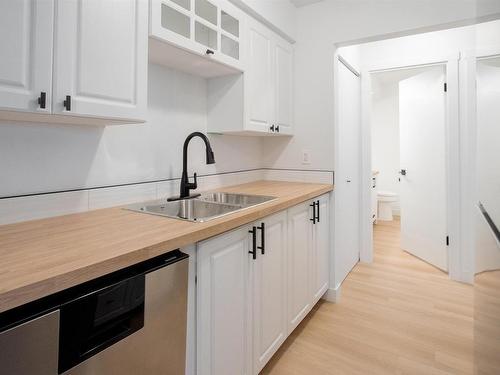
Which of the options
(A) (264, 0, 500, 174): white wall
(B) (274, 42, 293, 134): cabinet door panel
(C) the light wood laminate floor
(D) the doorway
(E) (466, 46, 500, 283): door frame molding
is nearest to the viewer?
(C) the light wood laminate floor

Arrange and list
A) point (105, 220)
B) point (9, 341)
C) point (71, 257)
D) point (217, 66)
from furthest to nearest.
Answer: point (217, 66) < point (105, 220) < point (71, 257) < point (9, 341)

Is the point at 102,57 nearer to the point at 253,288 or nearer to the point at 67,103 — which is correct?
the point at 67,103

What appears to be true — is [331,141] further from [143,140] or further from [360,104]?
[143,140]

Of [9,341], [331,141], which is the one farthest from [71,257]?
[331,141]

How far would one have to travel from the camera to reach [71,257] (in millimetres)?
775

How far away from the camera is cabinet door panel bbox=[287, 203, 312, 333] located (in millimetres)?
1776

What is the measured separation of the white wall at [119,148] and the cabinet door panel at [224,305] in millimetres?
713

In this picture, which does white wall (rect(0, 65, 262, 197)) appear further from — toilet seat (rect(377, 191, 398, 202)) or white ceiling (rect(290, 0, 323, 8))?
toilet seat (rect(377, 191, 398, 202))

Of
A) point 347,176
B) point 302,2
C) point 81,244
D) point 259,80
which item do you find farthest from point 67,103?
point 347,176

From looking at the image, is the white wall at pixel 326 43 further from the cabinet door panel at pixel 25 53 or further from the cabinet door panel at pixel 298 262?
the cabinet door panel at pixel 25 53

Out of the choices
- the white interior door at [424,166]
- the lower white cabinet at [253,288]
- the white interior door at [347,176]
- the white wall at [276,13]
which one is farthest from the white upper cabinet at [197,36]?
the white interior door at [424,166]

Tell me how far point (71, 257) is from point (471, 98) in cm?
323

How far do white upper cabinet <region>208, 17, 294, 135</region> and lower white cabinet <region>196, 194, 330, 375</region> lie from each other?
0.69 meters

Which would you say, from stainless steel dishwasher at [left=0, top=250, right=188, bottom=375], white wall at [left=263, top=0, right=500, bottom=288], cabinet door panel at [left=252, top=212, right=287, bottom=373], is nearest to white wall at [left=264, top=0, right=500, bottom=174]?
white wall at [left=263, top=0, right=500, bottom=288]
